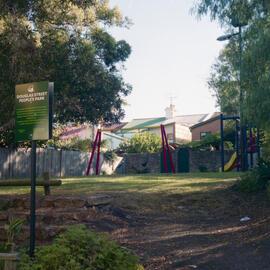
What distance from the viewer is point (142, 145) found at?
46.5 metres

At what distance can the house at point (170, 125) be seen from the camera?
71312 millimetres

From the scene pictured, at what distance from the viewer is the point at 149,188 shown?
15.0 metres

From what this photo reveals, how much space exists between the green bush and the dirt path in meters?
1.32

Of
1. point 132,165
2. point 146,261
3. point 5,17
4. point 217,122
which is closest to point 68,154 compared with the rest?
point 132,165

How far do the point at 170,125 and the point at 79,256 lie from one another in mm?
64929

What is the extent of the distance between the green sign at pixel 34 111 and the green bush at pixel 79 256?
1424 millimetres

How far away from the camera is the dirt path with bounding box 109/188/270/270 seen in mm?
7705

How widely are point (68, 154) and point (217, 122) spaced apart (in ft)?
100

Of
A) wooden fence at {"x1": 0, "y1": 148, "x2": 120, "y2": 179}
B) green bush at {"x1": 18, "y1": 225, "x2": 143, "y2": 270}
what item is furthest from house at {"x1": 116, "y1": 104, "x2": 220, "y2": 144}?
green bush at {"x1": 18, "y1": 225, "x2": 143, "y2": 270}

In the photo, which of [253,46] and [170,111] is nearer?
[253,46]

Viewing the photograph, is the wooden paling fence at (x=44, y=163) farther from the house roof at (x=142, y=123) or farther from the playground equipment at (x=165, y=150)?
the house roof at (x=142, y=123)

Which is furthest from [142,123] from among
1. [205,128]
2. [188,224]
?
[188,224]

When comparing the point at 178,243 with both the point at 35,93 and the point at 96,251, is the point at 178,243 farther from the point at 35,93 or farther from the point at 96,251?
the point at 35,93

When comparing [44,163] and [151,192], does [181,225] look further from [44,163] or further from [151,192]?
[44,163]
